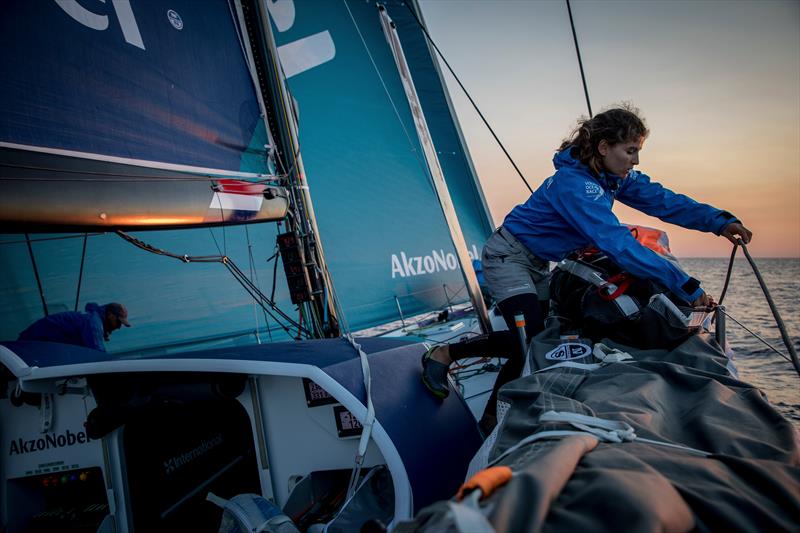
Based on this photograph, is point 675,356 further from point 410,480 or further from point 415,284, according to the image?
point 415,284

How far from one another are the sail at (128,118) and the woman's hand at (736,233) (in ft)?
7.68

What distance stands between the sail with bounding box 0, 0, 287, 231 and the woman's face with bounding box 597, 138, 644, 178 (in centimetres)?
184

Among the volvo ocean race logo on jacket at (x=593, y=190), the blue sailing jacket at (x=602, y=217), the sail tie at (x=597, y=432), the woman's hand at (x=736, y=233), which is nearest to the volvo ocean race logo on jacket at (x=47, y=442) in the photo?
the sail tie at (x=597, y=432)

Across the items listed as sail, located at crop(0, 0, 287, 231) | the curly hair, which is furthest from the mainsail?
the curly hair

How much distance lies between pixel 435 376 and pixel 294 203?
1.71 metres

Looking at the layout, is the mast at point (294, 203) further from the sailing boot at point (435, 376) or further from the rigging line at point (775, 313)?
the rigging line at point (775, 313)

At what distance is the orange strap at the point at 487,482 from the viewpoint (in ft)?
1.96

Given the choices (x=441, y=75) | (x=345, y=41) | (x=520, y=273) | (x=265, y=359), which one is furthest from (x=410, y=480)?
(x=441, y=75)

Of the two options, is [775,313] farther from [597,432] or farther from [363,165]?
[363,165]

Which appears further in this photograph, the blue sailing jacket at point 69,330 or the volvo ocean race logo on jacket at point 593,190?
the blue sailing jacket at point 69,330

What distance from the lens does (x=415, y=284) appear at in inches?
223

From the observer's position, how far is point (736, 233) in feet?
6.43

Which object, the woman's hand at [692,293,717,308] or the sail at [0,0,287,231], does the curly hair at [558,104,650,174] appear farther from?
the sail at [0,0,287,231]

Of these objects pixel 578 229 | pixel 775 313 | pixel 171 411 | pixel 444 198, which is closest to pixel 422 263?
pixel 444 198
